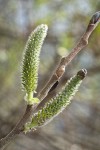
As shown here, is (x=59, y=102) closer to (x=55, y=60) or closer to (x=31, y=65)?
(x=31, y=65)

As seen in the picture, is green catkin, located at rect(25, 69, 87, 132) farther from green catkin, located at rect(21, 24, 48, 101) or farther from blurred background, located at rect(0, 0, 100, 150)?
blurred background, located at rect(0, 0, 100, 150)

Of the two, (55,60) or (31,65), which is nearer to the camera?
(31,65)

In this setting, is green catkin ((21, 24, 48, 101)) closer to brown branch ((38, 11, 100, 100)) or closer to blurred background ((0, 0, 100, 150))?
brown branch ((38, 11, 100, 100))

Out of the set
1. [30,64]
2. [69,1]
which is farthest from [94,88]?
[30,64]

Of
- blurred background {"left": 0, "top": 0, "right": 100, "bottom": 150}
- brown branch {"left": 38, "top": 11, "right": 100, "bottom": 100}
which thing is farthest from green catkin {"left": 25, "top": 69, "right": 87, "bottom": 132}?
blurred background {"left": 0, "top": 0, "right": 100, "bottom": 150}

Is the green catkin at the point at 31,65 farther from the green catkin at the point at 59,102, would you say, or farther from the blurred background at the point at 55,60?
the blurred background at the point at 55,60

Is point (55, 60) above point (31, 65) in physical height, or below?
above

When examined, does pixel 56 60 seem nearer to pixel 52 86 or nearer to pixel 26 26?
pixel 26 26

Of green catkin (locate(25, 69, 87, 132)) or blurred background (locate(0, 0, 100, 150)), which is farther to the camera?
blurred background (locate(0, 0, 100, 150))

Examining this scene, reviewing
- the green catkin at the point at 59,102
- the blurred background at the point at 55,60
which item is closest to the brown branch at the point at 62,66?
the green catkin at the point at 59,102

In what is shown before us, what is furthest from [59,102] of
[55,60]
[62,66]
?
[55,60]
